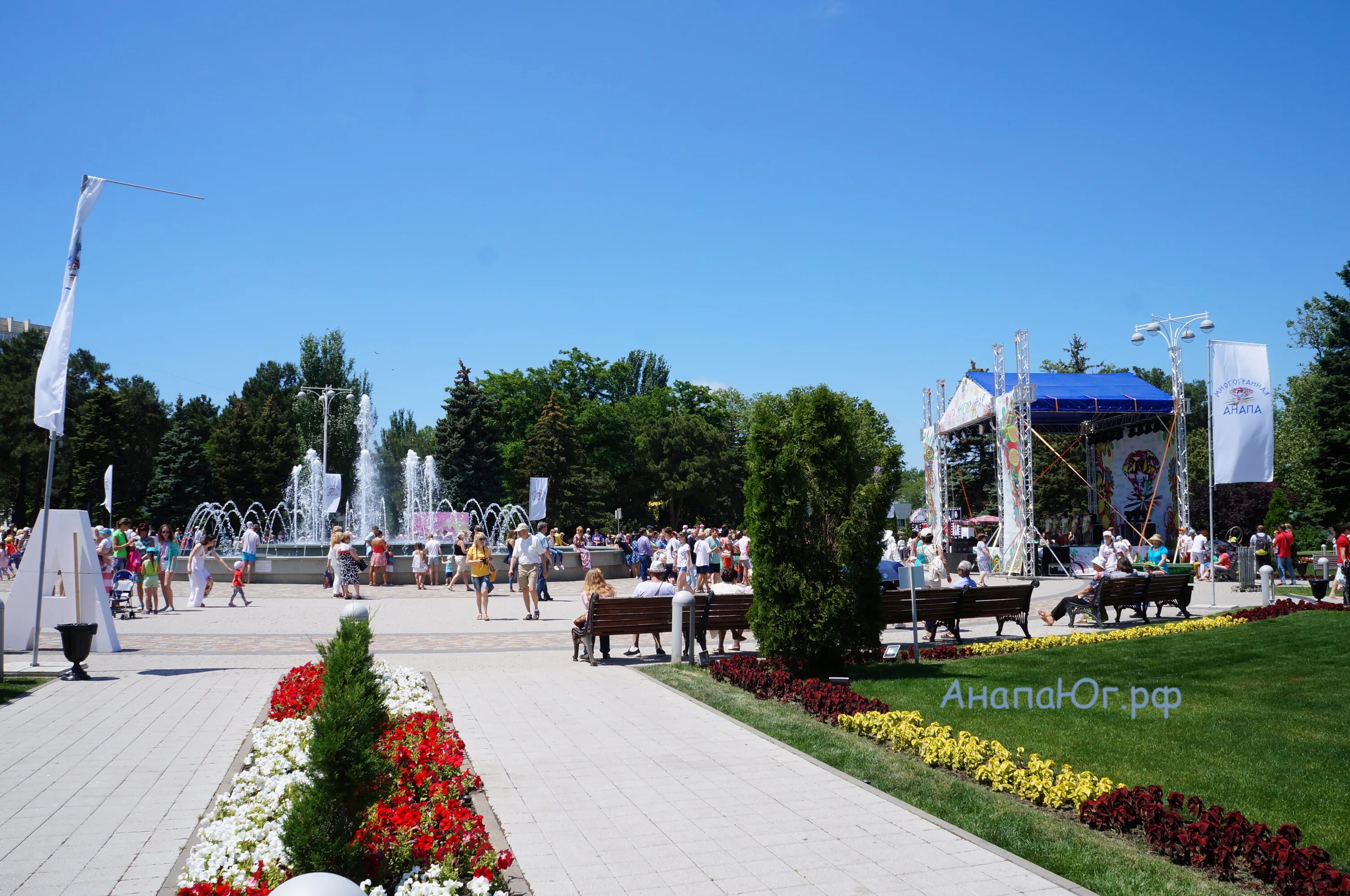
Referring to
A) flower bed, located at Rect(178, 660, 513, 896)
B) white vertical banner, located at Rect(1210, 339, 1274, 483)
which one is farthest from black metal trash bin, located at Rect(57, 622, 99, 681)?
white vertical banner, located at Rect(1210, 339, 1274, 483)

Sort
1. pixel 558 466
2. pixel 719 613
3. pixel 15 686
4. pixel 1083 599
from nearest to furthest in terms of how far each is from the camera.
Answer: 1. pixel 15 686
2. pixel 719 613
3. pixel 1083 599
4. pixel 558 466

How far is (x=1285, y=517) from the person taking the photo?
32438 mm

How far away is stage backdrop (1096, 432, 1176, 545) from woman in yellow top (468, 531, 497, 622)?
76.2ft

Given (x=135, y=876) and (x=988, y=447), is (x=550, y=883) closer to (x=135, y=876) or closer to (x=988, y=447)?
(x=135, y=876)

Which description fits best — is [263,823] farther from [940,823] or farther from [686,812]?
[940,823]

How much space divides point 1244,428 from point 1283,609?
13.9 feet

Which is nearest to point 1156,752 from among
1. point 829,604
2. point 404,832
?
point 829,604

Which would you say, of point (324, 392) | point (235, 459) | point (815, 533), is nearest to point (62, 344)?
point (815, 533)

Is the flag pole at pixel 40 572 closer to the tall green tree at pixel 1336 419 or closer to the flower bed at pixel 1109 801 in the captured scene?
the flower bed at pixel 1109 801

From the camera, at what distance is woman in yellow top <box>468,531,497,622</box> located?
58.2 ft

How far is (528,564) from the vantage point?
18.6m

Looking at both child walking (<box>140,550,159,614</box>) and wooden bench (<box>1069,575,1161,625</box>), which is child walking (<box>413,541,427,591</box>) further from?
wooden bench (<box>1069,575,1161,625</box>)

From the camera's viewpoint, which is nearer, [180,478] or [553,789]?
[553,789]

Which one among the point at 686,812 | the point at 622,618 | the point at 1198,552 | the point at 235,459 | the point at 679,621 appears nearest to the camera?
the point at 686,812
